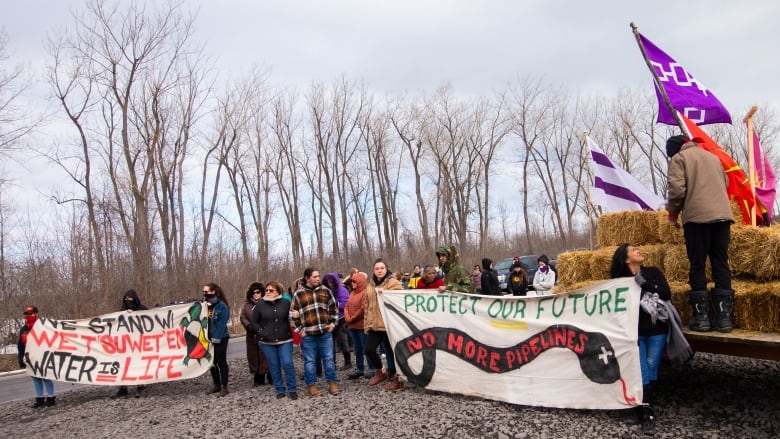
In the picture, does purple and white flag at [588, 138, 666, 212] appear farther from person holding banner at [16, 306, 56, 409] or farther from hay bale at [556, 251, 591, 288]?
person holding banner at [16, 306, 56, 409]

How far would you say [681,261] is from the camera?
6199 mm

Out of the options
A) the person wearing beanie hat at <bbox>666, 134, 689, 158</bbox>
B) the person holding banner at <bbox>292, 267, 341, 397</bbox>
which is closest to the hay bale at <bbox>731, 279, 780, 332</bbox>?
the person wearing beanie hat at <bbox>666, 134, 689, 158</bbox>

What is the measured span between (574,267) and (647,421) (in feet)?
8.42

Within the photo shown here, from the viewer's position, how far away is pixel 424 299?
7.46 m

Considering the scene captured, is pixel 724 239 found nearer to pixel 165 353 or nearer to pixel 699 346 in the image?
pixel 699 346

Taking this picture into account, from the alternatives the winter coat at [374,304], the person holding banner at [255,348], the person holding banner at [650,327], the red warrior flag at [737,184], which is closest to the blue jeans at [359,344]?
the winter coat at [374,304]

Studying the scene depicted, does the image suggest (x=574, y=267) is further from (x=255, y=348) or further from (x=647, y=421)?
(x=255, y=348)

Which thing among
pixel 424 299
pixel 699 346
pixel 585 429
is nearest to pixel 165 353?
pixel 424 299

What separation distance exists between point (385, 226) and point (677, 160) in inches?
1419

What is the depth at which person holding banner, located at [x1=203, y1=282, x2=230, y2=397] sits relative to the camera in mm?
8617

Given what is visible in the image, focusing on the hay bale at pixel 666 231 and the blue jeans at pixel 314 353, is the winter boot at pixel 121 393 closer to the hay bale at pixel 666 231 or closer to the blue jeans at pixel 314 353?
the blue jeans at pixel 314 353

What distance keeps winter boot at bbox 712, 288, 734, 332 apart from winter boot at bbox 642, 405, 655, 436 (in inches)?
41.8

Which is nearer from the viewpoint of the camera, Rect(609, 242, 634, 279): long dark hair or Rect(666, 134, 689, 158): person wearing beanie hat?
Rect(609, 242, 634, 279): long dark hair

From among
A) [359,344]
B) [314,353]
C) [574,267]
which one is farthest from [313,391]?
[574,267]
